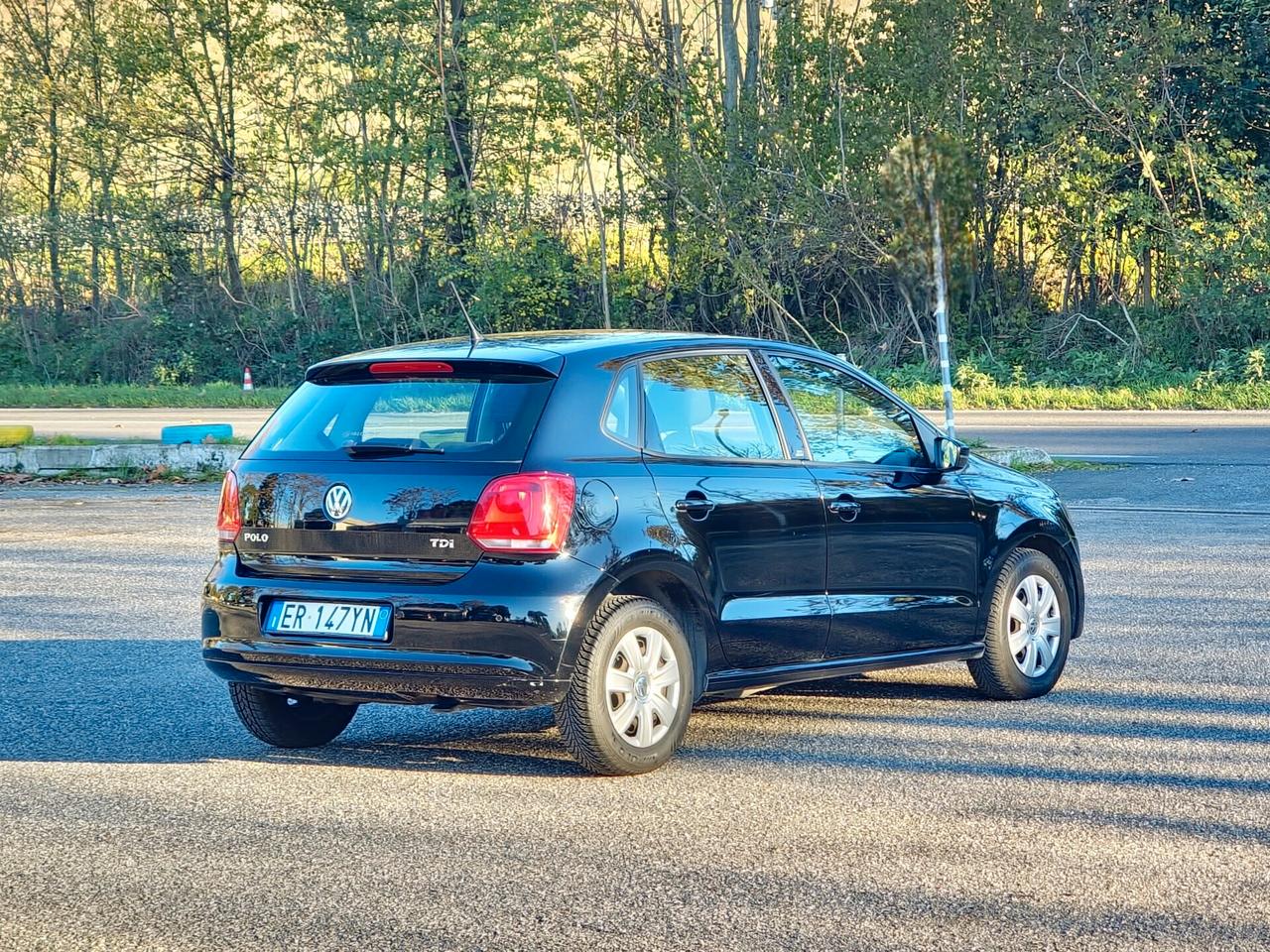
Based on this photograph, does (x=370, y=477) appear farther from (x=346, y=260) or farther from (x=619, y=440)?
(x=346, y=260)

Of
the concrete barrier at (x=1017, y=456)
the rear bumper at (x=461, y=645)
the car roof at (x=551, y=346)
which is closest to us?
the rear bumper at (x=461, y=645)

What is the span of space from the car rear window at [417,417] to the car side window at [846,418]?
1327 mm

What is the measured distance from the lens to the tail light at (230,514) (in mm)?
6234

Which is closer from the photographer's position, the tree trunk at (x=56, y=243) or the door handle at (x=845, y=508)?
the door handle at (x=845, y=508)

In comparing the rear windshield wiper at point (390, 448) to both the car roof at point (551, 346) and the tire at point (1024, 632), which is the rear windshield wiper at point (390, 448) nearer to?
the car roof at point (551, 346)

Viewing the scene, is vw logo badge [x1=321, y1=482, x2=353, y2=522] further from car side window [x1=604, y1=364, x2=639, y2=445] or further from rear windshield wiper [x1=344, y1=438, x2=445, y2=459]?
car side window [x1=604, y1=364, x2=639, y2=445]

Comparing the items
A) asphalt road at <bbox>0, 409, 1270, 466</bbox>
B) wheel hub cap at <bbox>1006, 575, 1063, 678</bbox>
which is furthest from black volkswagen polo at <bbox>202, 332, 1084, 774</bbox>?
asphalt road at <bbox>0, 409, 1270, 466</bbox>

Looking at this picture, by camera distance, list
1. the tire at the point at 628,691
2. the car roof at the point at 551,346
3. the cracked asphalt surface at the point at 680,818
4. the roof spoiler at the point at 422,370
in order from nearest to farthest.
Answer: the cracked asphalt surface at the point at 680,818 < the tire at the point at 628,691 < the roof spoiler at the point at 422,370 < the car roof at the point at 551,346

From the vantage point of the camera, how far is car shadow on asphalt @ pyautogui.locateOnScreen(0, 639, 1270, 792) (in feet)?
20.4

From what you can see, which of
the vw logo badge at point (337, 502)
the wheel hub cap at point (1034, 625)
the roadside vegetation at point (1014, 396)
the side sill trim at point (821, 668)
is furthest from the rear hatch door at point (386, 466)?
the roadside vegetation at point (1014, 396)

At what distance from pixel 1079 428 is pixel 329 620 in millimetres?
19655

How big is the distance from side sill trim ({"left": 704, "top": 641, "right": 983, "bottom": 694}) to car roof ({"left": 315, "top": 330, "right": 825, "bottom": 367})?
4.18 ft

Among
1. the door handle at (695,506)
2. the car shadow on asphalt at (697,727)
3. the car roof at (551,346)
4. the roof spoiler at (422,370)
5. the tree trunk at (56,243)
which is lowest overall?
the car shadow on asphalt at (697,727)

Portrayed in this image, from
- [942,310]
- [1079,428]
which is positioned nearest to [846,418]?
[942,310]
